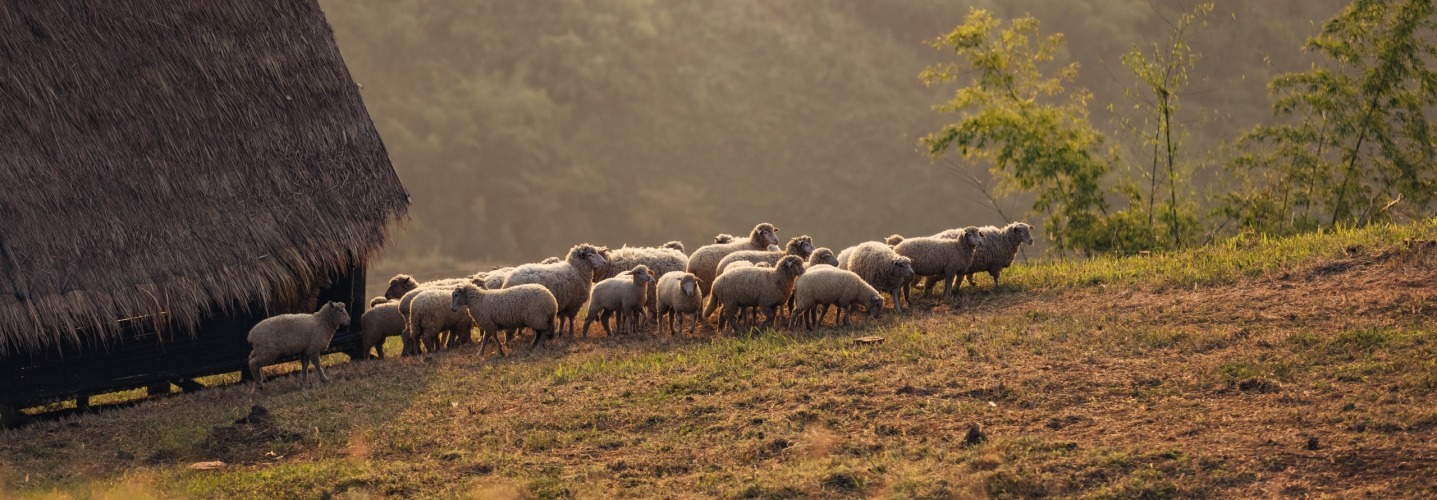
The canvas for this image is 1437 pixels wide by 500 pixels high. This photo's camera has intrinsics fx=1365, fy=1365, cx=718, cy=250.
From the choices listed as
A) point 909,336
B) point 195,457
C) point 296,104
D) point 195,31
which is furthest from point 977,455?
point 195,31

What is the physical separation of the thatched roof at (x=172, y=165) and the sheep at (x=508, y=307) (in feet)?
7.15

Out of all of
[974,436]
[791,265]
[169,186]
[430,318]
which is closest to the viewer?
[974,436]

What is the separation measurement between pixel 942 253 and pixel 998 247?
1105mm

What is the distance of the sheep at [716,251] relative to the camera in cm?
1948

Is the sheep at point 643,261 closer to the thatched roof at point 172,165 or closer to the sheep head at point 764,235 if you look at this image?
the sheep head at point 764,235

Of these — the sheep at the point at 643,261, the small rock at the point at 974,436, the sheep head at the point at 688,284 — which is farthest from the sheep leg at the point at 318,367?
the small rock at the point at 974,436

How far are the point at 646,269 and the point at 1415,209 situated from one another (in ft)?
55.1

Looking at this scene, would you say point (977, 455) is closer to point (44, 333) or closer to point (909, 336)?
point (909, 336)

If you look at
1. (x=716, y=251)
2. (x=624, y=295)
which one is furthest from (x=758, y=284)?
(x=716, y=251)

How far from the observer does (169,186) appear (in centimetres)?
1758

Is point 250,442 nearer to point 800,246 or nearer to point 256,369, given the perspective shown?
point 256,369

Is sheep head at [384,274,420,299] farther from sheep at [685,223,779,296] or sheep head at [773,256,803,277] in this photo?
sheep head at [773,256,803,277]

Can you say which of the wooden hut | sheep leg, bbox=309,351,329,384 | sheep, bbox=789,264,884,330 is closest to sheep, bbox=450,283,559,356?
sheep leg, bbox=309,351,329,384

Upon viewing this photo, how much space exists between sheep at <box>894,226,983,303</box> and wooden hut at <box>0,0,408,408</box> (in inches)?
282
